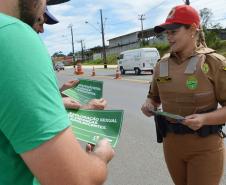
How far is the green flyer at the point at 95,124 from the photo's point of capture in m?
1.78

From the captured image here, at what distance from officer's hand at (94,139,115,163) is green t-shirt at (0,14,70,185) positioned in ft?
0.96

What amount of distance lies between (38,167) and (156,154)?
216 inches

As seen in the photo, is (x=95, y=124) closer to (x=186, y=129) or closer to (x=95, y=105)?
(x=95, y=105)

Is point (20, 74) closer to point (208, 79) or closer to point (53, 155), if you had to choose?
point (53, 155)

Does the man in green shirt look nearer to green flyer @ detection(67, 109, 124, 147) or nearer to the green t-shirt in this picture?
the green t-shirt

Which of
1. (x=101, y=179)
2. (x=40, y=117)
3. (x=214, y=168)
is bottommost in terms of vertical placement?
(x=214, y=168)

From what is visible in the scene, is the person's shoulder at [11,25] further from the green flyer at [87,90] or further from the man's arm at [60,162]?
the green flyer at [87,90]

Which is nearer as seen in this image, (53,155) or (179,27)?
(53,155)

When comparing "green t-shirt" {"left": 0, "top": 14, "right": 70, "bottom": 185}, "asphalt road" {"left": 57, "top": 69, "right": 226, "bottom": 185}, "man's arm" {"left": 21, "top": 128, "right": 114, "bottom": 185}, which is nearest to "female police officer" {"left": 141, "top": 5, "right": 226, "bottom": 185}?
"man's arm" {"left": 21, "top": 128, "right": 114, "bottom": 185}

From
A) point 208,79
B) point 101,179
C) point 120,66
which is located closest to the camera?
point 101,179

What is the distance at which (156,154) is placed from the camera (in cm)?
653

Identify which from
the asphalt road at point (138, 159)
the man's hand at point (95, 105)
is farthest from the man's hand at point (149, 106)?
the asphalt road at point (138, 159)

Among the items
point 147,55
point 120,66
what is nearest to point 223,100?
point 147,55

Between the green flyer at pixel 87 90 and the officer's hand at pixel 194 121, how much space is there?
29.2 inches
